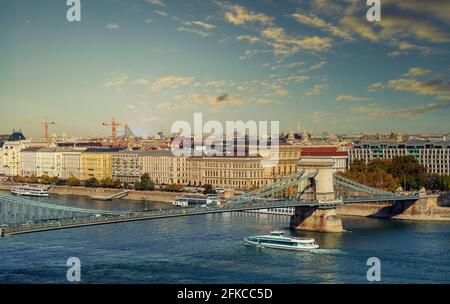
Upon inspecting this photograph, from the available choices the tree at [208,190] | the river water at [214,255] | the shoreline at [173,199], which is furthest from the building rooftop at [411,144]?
the river water at [214,255]

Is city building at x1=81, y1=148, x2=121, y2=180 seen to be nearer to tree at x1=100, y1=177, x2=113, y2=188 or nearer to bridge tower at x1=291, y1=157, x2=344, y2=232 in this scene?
tree at x1=100, y1=177, x2=113, y2=188

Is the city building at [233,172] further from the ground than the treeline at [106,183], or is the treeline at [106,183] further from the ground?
the city building at [233,172]

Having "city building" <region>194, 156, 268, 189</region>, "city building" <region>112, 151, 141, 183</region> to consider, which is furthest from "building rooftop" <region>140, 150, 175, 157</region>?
"city building" <region>194, 156, 268, 189</region>

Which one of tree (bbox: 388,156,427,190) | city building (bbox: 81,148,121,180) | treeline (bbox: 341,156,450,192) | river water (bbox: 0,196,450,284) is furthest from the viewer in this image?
city building (bbox: 81,148,121,180)

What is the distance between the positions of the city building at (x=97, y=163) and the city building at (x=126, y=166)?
0.46m

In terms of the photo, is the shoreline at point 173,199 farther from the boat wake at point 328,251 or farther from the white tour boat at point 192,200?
the boat wake at point 328,251

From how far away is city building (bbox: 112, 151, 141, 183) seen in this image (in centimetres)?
3216

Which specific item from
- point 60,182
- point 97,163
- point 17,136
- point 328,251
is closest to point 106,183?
point 60,182

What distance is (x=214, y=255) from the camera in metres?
13.3

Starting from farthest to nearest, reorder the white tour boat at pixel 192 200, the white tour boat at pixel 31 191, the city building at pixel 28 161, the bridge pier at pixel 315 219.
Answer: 1. the city building at pixel 28 161
2. the white tour boat at pixel 31 191
3. the white tour boat at pixel 192 200
4. the bridge pier at pixel 315 219

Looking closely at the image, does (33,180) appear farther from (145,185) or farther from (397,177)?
(397,177)

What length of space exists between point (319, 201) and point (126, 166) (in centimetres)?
1652

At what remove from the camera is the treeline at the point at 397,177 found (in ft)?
77.4
